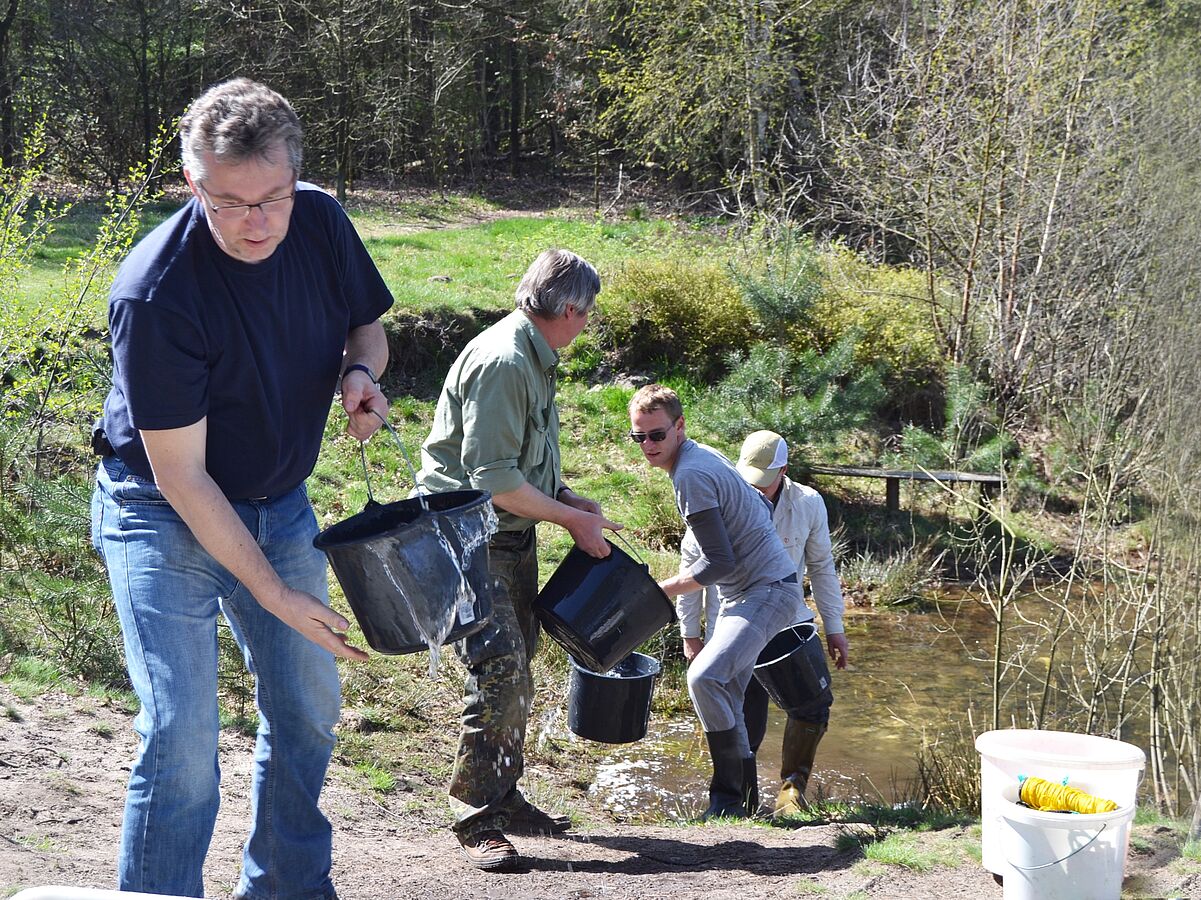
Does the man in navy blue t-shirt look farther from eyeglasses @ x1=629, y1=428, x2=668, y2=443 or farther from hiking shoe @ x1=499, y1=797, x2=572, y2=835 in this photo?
eyeglasses @ x1=629, y1=428, x2=668, y2=443

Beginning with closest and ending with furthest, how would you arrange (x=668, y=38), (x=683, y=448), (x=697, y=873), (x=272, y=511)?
(x=272, y=511)
(x=697, y=873)
(x=683, y=448)
(x=668, y=38)

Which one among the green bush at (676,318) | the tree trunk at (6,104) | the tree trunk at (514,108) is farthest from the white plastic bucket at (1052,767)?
the tree trunk at (514,108)

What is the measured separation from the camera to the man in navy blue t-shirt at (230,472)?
239 centimetres

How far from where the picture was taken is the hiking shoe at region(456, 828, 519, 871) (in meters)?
3.84

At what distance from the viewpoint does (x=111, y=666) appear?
513cm

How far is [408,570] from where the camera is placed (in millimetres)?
2758

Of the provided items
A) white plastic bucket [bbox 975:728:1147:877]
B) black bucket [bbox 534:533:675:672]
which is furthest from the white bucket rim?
black bucket [bbox 534:533:675:672]

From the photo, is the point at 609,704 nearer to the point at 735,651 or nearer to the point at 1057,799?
the point at 735,651

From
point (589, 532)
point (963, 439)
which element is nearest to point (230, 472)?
point (589, 532)

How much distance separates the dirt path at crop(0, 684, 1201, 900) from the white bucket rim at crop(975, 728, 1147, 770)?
15.1 inches

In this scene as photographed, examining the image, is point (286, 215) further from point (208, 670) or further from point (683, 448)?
point (683, 448)

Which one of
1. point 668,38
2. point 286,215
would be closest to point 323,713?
point 286,215

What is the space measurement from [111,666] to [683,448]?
8.60 ft

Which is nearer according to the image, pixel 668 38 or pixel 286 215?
pixel 286 215
